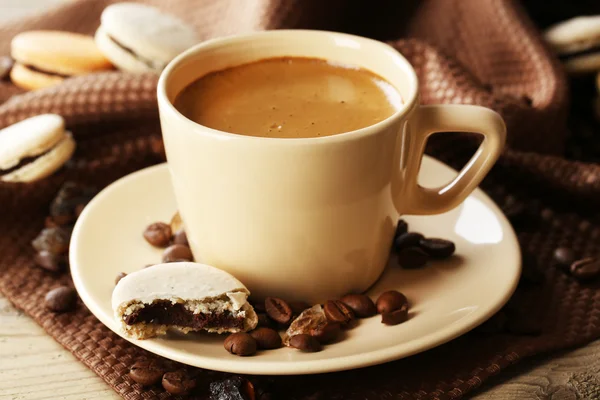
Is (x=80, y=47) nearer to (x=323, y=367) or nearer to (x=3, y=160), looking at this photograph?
(x=3, y=160)

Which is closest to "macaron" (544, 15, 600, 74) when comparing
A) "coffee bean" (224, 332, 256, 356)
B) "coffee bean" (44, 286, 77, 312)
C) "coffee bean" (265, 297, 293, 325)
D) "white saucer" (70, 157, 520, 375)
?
"white saucer" (70, 157, 520, 375)

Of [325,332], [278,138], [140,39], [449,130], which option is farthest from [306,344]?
[140,39]

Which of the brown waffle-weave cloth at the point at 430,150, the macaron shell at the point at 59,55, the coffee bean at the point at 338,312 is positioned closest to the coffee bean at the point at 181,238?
the brown waffle-weave cloth at the point at 430,150

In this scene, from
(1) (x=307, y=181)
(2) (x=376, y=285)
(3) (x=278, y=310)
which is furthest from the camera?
(2) (x=376, y=285)

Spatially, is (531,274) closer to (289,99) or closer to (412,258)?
(412,258)

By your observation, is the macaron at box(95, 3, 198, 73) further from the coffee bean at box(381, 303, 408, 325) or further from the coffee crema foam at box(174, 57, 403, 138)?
the coffee bean at box(381, 303, 408, 325)

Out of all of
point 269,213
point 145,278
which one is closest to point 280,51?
point 269,213
